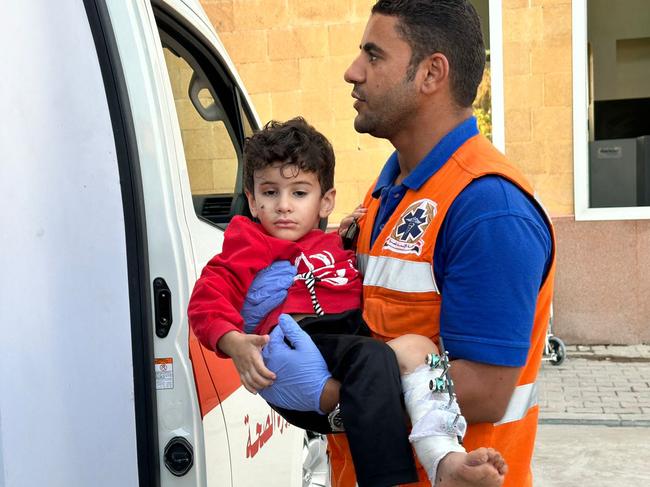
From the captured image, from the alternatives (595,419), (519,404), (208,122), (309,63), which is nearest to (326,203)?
(519,404)

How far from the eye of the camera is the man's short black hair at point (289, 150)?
77.2 inches

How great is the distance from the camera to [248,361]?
1.71 metres

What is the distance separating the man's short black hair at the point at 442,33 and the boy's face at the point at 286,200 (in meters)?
0.38

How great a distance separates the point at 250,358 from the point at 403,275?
34 centimetres

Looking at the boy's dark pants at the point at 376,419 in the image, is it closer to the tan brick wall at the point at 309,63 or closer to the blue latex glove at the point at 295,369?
the blue latex glove at the point at 295,369

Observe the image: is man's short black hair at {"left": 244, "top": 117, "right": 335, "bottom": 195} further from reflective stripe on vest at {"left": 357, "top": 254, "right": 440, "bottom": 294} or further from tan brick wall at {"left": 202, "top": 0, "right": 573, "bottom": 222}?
Result: tan brick wall at {"left": 202, "top": 0, "right": 573, "bottom": 222}

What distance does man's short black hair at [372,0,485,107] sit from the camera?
1732 millimetres

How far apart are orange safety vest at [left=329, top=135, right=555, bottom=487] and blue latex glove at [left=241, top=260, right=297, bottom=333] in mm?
180

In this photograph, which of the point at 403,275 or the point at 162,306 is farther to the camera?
the point at 162,306

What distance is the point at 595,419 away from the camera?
5656 millimetres

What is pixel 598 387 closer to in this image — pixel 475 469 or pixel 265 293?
pixel 265 293

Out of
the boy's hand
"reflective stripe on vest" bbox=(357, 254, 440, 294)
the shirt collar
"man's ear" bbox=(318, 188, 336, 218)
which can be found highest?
the shirt collar

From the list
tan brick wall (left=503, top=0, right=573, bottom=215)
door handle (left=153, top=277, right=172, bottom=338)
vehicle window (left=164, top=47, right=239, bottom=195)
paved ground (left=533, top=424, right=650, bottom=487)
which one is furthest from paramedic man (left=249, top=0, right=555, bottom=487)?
tan brick wall (left=503, top=0, right=573, bottom=215)

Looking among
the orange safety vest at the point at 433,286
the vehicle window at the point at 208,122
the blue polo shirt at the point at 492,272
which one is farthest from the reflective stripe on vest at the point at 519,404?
the vehicle window at the point at 208,122
